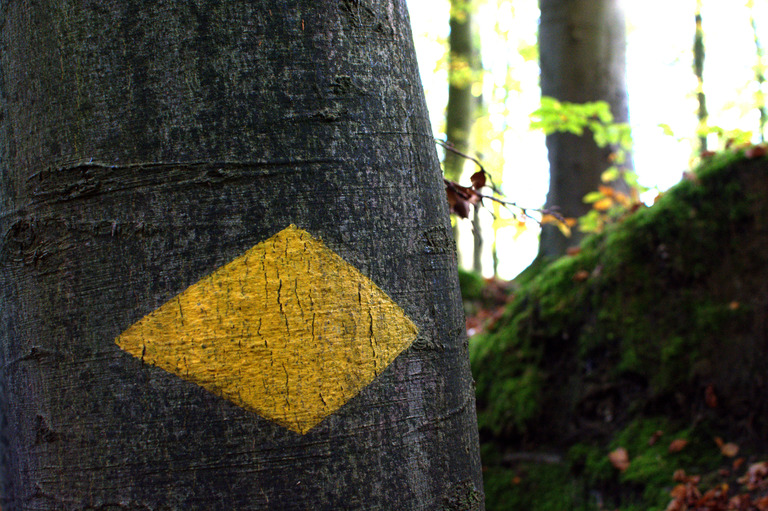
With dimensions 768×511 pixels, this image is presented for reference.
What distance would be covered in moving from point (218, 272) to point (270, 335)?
134mm

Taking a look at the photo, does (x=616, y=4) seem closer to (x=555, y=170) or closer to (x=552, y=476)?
(x=555, y=170)

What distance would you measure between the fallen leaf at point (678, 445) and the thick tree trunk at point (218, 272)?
2178 millimetres

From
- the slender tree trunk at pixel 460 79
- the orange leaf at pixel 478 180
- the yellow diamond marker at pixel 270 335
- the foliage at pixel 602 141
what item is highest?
the slender tree trunk at pixel 460 79

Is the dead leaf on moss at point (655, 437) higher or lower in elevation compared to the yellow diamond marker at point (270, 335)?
lower

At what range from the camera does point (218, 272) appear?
36.4 inches

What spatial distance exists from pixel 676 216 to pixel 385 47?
2.66 metres

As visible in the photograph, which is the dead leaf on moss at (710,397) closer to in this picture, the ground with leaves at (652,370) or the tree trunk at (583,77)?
the ground with leaves at (652,370)

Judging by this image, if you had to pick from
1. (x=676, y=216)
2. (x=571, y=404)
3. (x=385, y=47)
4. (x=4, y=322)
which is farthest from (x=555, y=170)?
(x=4, y=322)

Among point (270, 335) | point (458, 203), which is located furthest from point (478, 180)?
point (270, 335)

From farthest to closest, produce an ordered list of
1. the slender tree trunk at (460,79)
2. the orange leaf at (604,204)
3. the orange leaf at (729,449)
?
the slender tree trunk at (460,79) < the orange leaf at (604,204) < the orange leaf at (729,449)

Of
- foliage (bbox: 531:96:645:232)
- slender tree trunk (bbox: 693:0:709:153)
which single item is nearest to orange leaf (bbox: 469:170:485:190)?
foliage (bbox: 531:96:645:232)

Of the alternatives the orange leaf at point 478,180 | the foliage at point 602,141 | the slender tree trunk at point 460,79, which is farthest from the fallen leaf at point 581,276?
the slender tree trunk at point 460,79

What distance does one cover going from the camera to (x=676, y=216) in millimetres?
3166

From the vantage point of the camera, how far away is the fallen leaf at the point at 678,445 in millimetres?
2738
